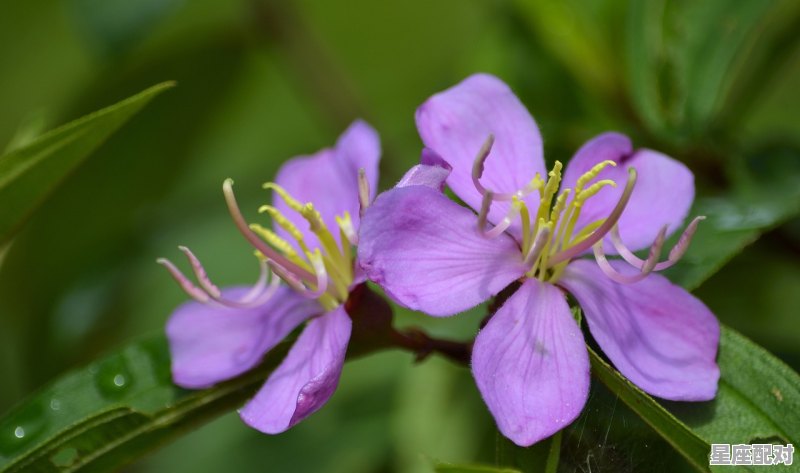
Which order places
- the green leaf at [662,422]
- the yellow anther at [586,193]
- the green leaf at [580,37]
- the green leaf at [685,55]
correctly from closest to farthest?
the green leaf at [662,422]
the yellow anther at [586,193]
the green leaf at [685,55]
the green leaf at [580,37]

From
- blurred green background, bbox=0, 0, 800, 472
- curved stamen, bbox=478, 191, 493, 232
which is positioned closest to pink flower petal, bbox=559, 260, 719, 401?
curved stamen, bbox=478, 191, 493, 232

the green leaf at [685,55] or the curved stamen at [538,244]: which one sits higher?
the curved stamen at [538,244]

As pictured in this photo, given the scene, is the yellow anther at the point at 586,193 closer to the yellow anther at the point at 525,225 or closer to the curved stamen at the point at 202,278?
the yellow anther at the point at 525,225

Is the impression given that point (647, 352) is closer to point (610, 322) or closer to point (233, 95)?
point (610, 322)

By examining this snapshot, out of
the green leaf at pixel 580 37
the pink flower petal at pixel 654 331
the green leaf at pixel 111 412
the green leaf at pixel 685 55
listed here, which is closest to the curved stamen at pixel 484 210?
the pink flower petal at pixel 654 331

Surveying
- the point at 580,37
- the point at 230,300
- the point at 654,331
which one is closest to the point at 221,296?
the point at 230,300

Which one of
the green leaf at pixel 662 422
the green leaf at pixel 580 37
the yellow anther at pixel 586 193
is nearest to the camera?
the green leaf at pixel 662 422

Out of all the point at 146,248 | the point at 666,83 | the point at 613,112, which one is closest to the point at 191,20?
the point at 146,248

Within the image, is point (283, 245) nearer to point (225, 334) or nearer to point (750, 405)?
point (225, 334)
